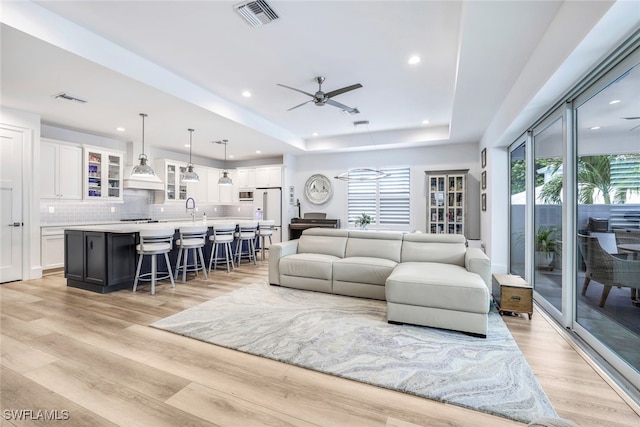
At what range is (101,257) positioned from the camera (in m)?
3.95

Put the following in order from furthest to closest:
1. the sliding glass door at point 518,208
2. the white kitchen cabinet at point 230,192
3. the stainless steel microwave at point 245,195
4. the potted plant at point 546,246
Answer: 1. the white kitchen cabinet at point 230,192
2. the stainless steel microwave at point 245,195
3. the sliding glass door at point 518,208
4. the potted plant at point 546,246

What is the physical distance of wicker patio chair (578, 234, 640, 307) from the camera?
2.00 m

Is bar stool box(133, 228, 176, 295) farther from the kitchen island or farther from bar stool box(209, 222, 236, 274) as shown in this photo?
bar stool box(209, 222, 236, 274)

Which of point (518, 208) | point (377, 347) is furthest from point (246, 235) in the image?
point (518, 208)

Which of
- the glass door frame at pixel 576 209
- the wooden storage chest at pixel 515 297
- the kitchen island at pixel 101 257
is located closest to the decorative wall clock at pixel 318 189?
the kitchen island at pixel 101 257

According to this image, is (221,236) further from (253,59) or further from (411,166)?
(411,166)

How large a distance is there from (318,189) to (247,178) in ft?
6.97

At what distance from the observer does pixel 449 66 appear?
357 centimetres

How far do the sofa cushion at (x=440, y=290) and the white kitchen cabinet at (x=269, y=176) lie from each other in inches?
217

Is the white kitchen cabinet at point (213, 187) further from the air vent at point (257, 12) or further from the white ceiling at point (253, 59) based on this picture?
the air vent at point (257, 12)

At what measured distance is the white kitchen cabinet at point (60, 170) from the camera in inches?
197

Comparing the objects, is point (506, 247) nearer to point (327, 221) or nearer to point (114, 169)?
point (327, 221)

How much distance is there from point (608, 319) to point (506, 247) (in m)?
2.80

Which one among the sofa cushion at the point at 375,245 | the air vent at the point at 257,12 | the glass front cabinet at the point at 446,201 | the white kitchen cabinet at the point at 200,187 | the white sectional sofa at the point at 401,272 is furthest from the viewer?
the white kitchen cabinet at the point at 200,187
